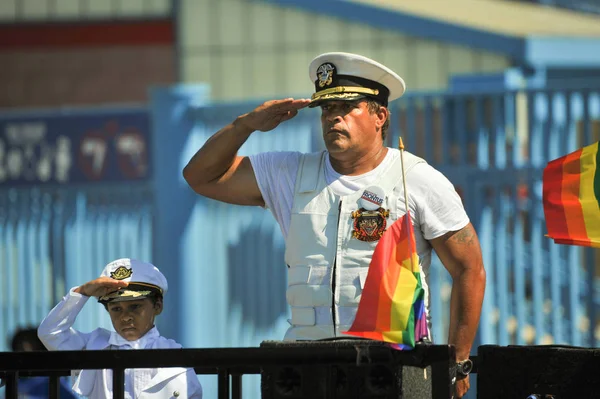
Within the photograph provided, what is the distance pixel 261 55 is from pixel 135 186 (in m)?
9.15

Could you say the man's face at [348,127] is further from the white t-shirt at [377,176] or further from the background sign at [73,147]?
Result: the background sign at [73,147]

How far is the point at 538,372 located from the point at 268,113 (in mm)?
1555

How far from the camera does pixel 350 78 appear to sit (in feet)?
15.9

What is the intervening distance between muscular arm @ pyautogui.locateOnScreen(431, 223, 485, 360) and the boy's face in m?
1.17

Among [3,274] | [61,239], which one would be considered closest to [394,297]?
[61,239]

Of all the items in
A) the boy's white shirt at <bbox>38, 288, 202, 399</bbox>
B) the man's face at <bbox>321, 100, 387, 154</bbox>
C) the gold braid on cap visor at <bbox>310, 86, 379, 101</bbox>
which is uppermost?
the gold braid on cap visor at <bbox>310, 86, 379, 101</bbox>

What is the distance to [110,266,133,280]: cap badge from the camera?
16.2 ft

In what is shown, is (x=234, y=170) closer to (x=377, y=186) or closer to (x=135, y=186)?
(x=377, y=186)

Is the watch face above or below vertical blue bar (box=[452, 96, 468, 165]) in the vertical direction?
below

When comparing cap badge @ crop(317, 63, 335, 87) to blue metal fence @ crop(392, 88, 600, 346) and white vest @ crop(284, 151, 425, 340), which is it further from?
blue metal fence @ crop(392, 88, 600, 346)

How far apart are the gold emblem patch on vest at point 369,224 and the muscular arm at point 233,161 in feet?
1.69

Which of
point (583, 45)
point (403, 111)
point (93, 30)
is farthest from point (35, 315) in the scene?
point (93, 30)

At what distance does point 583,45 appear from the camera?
41.4ft

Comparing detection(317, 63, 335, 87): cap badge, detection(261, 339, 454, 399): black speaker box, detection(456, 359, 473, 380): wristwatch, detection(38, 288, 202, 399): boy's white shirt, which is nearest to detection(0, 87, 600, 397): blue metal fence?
detection(38, 288, 202, 399): boy's white shirt
